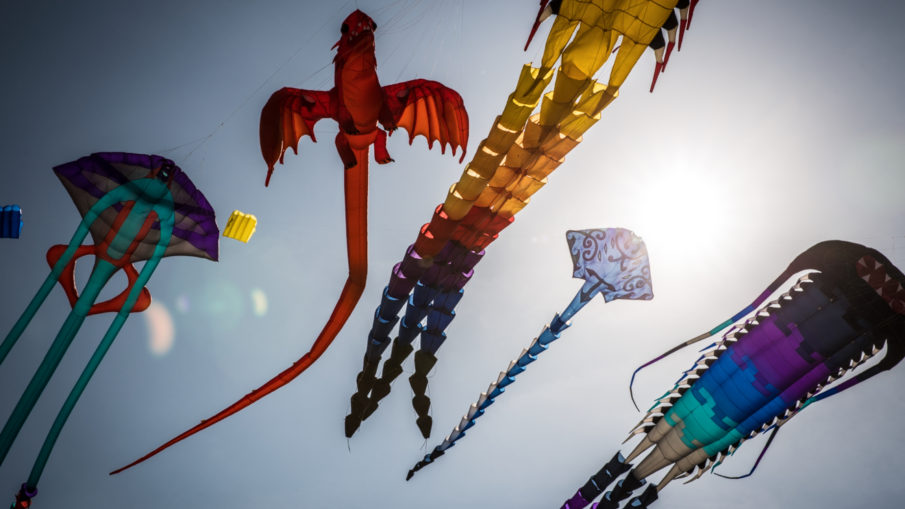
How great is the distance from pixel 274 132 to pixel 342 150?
1.11 metres

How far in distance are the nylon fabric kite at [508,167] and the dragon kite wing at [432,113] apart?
3.82 ft

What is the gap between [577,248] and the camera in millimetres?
9133

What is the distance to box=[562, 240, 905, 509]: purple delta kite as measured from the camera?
7.41 m

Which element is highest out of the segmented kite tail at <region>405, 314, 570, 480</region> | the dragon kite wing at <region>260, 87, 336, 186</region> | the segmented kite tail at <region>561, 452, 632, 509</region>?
the dragon kite wing at <region>260, 87, 336, 186</region>

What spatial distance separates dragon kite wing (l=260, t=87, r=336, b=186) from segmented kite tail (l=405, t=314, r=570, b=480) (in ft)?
17.7

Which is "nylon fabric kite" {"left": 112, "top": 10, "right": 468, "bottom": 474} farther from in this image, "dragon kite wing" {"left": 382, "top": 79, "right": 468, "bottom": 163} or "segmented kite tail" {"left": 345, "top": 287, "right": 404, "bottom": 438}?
"segmented kite tail" {"left": 345, "top": 287, "right": 404, "bottom": 438}

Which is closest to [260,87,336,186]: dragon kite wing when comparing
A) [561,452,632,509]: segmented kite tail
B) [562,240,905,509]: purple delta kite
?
[562,240,905,509]: purple delta kite

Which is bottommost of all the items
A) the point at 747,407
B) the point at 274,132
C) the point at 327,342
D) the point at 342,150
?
the point at 747,407

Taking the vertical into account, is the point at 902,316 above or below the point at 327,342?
below

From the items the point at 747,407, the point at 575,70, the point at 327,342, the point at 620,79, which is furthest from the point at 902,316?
the point at 327,342

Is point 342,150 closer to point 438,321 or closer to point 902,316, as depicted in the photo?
point 438,321

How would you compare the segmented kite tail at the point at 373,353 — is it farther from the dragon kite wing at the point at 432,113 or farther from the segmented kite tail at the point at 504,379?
the dragon kite wing at the point at 432,113

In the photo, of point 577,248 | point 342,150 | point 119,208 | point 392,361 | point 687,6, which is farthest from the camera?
point 392,361

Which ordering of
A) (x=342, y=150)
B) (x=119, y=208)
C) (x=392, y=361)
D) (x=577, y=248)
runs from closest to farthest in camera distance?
(x=342, y=150) < (x=119, y=208) < (x=577, y=248) < (x=392, y=361)
